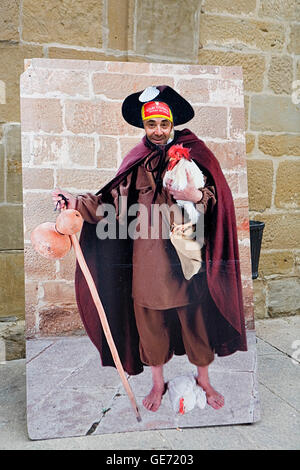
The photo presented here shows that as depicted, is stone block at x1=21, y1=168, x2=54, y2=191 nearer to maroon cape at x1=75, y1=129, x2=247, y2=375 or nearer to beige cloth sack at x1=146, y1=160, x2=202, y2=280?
maroon cape at x1=75, y1=129, x2=247, y2=375

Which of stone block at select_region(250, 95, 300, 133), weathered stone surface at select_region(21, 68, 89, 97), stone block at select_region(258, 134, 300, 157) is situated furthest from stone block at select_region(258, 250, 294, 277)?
weathered stone surface at select_region(21, 68, 89, 97)

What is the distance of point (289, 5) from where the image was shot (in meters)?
3.04

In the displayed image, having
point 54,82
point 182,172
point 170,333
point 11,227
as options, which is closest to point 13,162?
point 11,227

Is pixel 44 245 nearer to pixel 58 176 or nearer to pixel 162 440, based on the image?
pixel 58 176

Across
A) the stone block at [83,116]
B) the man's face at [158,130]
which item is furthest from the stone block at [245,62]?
the stone block at [83,116]

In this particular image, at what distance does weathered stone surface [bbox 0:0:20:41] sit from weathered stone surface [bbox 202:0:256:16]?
3.85ft

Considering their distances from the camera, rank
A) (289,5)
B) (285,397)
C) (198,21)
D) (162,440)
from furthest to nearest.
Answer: (289,5)
(198,21)
(285,397)
(162,440)

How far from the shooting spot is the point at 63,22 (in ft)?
8.45

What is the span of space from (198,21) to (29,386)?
2358mm

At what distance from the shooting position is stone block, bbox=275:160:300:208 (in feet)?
10.5

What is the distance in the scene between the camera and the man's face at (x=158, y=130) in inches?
77.0

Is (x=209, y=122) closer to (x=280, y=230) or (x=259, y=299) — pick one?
(x=280, y=230)


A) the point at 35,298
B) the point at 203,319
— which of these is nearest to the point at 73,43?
the point at 35,298

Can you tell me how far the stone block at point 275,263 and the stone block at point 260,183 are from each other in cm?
37
